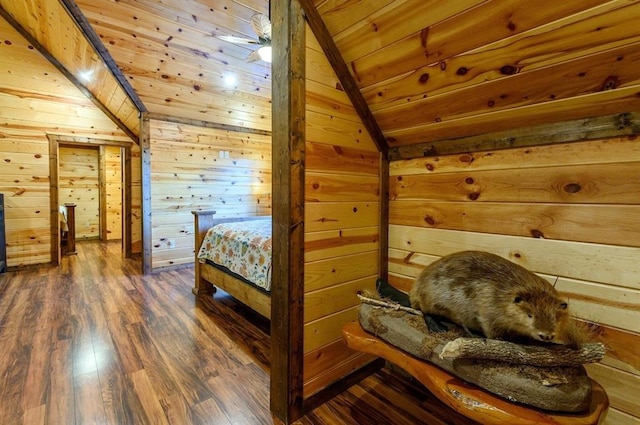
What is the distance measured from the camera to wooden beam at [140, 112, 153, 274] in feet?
12.6

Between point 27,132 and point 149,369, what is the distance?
433cm

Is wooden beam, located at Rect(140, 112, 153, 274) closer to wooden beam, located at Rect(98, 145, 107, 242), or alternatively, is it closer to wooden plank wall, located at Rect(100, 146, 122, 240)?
wooden plank wall, located at Rect(100, 146, 122, 240)

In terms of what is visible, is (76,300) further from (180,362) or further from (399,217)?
(399,217)

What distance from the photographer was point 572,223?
123cm

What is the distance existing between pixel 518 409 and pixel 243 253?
208 cm

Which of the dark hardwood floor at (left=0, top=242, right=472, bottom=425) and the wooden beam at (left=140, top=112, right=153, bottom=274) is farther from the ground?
the wooden beam at (left=140, top=112, right=153, bottom=274)

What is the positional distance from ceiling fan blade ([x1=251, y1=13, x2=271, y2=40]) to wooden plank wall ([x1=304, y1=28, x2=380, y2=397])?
1.05m

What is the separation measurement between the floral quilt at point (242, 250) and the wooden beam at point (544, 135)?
1.38 meters

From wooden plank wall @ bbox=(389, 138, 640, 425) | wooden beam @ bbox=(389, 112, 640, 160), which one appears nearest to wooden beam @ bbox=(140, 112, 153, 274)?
wooden beam @ bbox=(389, 112, 640, 160)

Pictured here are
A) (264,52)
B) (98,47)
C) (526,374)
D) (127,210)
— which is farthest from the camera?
(127,210)

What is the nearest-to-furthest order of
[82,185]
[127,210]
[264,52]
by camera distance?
[264,52] < [127,210] < [82,185]

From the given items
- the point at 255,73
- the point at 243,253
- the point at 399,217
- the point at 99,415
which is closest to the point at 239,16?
the point at 255,73

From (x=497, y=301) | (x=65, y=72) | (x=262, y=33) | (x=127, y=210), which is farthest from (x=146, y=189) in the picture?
(x=497, y=301)

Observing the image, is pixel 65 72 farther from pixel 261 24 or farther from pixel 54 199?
pixel 261 24
